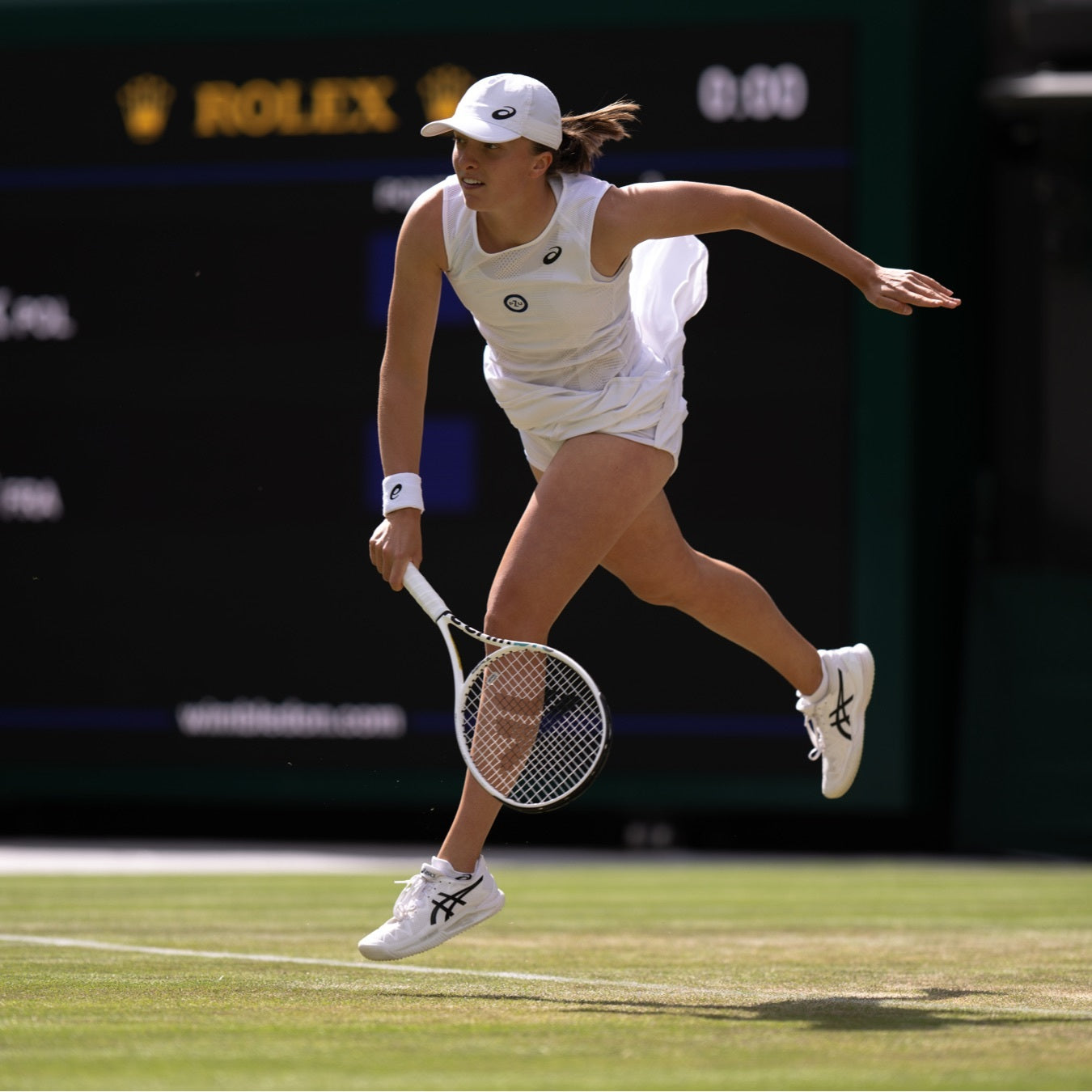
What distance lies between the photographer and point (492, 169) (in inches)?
198

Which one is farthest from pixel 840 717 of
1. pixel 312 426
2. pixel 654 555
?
pixel 312 426

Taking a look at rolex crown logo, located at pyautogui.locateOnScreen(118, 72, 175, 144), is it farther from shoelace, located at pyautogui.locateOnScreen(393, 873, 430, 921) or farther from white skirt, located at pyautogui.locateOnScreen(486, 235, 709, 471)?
shoelace, located at pyautogui.locateOnScreen(393, 873, 430, 921)

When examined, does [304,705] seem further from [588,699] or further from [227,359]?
[588,699]

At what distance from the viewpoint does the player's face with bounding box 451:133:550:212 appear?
197 inches

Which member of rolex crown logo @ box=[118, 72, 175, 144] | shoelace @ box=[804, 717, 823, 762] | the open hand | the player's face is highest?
rolex crown logo @ box=[118, 72, 175, 144]

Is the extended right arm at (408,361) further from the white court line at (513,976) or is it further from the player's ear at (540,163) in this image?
the white court line at (513,976)

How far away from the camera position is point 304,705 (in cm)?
1092

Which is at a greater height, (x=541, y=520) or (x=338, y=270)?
(x=338, y=270)

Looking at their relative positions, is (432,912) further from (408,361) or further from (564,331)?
(564,331)

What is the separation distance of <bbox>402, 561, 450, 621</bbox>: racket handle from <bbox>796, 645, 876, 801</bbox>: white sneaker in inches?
52.5

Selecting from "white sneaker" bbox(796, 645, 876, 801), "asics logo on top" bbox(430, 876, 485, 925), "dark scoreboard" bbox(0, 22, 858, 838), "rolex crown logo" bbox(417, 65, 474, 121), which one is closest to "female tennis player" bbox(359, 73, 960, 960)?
"asics logo on top" bbox(430, 876, 485, 925)

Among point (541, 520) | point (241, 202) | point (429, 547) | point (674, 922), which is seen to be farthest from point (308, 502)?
point (541, 520)

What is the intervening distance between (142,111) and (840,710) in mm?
6603

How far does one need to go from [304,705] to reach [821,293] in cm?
329
